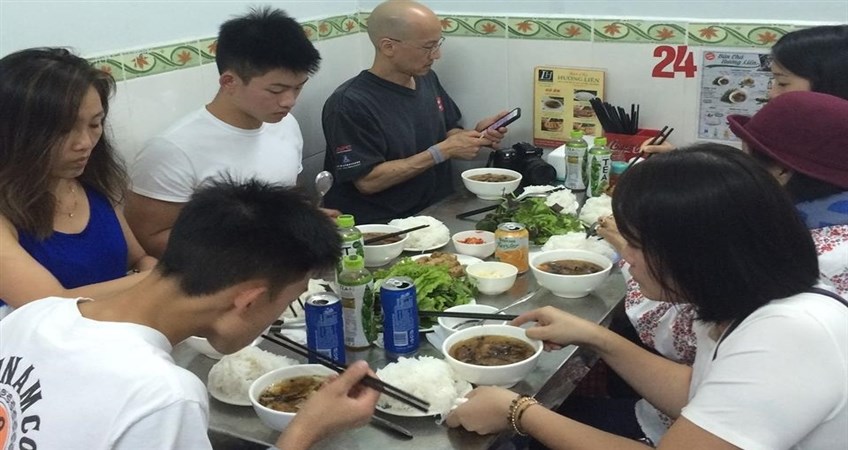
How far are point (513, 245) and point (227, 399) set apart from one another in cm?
89

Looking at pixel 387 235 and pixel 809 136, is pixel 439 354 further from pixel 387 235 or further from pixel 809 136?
pixel 809 136

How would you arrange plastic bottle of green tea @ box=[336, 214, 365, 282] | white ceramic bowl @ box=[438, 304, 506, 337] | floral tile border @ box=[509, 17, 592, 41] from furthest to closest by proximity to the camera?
floral tile border @ box=[509, 17, 592, 41] → plastic bottle of green tea @ box=[336, 214, 365, 282] → white ceramic bowl @ box=[438, 304, 506, 337]

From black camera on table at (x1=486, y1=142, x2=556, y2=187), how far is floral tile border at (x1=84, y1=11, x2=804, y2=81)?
540 millimetres

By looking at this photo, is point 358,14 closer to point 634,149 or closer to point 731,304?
point 634,149

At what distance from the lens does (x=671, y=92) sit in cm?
316

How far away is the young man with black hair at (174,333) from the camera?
3.72ft

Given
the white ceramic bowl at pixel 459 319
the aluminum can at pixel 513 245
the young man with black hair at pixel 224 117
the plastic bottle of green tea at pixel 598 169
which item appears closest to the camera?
the white ceramic bowl at pixel 459 319

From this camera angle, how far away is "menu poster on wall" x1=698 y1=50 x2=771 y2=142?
117 inches

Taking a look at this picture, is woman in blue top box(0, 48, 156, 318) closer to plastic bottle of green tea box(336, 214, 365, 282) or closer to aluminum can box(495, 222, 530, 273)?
plastic bottle of green tea box(336, 214, 365, 282)

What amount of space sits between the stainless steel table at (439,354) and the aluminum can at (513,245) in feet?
0.15

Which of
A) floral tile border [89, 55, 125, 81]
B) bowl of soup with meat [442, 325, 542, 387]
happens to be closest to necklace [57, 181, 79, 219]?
floral tile border [89, 55, 125, 81]

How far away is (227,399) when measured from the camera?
5.20ft

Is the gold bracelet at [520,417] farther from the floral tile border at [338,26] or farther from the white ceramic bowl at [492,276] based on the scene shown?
the floral tile border at [338,26]

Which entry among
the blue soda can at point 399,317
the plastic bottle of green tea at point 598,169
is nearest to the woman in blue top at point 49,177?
the blue soda can at point 399,317
